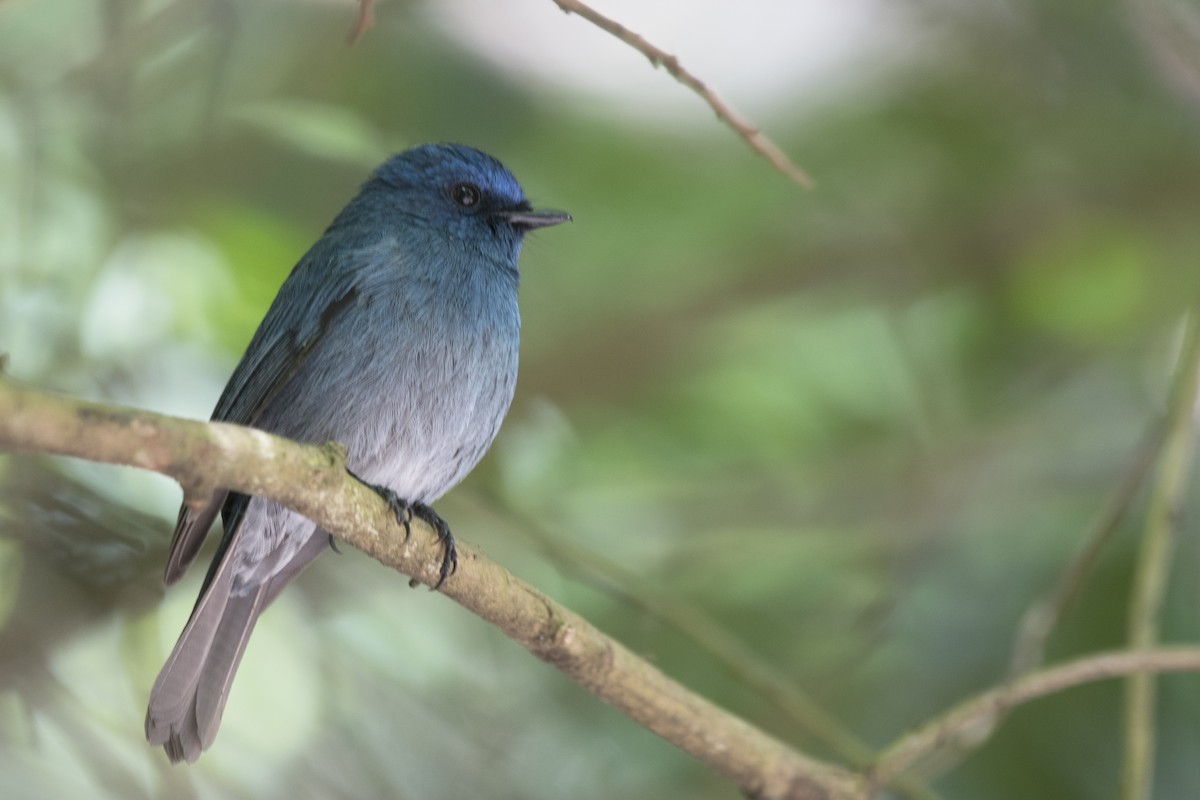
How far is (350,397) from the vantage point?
10.6 feet

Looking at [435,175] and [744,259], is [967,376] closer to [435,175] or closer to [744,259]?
[744,259]

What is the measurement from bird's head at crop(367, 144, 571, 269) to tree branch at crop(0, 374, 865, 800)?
115 cm

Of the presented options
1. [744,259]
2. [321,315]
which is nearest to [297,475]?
[321,315]

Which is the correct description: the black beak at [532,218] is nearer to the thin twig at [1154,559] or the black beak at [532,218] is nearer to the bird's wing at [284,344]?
the bird's wing at [284,344]

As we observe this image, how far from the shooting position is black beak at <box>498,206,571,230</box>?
374 centimetres

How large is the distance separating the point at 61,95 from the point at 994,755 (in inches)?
148

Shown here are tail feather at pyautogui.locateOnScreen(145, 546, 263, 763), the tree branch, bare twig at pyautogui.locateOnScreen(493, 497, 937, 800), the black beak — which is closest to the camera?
the tree branch

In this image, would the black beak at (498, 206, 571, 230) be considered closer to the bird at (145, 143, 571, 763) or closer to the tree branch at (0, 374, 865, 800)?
the bird at (145, 143, 571, 763)

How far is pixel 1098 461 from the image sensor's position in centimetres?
510

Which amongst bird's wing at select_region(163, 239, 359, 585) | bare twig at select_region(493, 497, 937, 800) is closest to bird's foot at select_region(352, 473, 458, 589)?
bird's wing at select_region(163, 239, 359, 585)

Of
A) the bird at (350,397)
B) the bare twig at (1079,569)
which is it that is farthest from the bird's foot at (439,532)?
the bare twig at (1079,569)

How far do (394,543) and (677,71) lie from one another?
1.14 metres

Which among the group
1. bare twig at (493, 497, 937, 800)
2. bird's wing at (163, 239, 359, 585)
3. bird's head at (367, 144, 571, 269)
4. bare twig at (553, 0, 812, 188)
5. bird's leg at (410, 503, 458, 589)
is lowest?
bare twig at (493, 497, 937, 800)

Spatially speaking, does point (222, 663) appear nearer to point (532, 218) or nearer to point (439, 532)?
point (439, 532)
